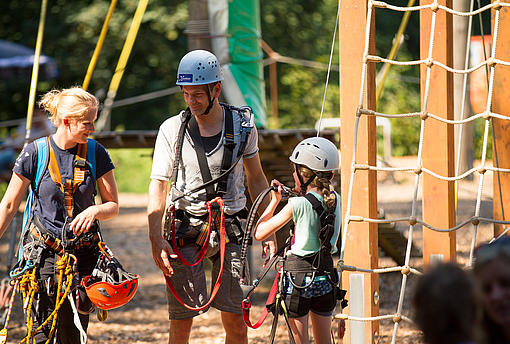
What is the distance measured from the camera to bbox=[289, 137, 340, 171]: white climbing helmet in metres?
3.58

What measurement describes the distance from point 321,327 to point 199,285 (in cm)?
65

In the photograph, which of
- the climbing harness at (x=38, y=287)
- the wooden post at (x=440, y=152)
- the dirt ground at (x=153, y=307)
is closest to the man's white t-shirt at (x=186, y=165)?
the climbing harness at (x=38, y=287)

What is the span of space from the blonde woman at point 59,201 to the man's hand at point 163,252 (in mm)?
289

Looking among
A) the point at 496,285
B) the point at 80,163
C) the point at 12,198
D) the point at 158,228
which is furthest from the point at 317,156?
the point at 496,285

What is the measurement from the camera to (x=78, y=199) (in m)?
3.71

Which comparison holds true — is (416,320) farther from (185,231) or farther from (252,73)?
(252,73)

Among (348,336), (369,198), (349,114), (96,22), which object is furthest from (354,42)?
(96,22)

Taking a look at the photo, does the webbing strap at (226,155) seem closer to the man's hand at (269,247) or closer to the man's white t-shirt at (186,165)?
the man's white t-shirt at (186,165)

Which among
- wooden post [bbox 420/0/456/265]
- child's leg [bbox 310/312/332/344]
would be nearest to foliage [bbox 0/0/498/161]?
wooden post [bbox 420/0/456/265]

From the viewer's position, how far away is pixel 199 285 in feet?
12.8

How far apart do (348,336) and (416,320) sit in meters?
2.53

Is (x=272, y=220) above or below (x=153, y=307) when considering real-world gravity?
above

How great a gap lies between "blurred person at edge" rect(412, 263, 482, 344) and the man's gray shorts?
2203 mm

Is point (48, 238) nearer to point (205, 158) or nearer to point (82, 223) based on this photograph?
point (82, 223)
